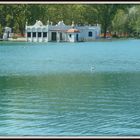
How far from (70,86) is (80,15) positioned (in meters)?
0.71

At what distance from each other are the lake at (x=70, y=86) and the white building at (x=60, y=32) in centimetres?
8

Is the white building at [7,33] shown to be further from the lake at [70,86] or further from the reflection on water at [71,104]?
the reflection on water at [71,104]

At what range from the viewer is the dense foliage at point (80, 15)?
17.0ft

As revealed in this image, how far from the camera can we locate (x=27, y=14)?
17.8 ft

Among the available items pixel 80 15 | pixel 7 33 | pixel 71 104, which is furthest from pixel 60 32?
pixel 71 104

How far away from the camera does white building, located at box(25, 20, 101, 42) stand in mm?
5535

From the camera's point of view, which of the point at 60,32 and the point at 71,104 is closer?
the point at 71,104

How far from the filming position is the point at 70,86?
225 inches

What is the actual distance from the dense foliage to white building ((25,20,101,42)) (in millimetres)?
49

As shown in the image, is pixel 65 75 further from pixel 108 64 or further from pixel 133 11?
pixel 133 11

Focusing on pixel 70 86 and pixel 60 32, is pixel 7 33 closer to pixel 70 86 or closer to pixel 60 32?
pixel 60 32

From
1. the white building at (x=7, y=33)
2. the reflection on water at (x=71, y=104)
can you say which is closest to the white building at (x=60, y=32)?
the white building at (x=7, y=33)

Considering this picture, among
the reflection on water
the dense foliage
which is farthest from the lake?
the dense foliage

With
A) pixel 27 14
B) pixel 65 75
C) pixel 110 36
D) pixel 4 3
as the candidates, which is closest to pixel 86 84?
pixel 65 75
